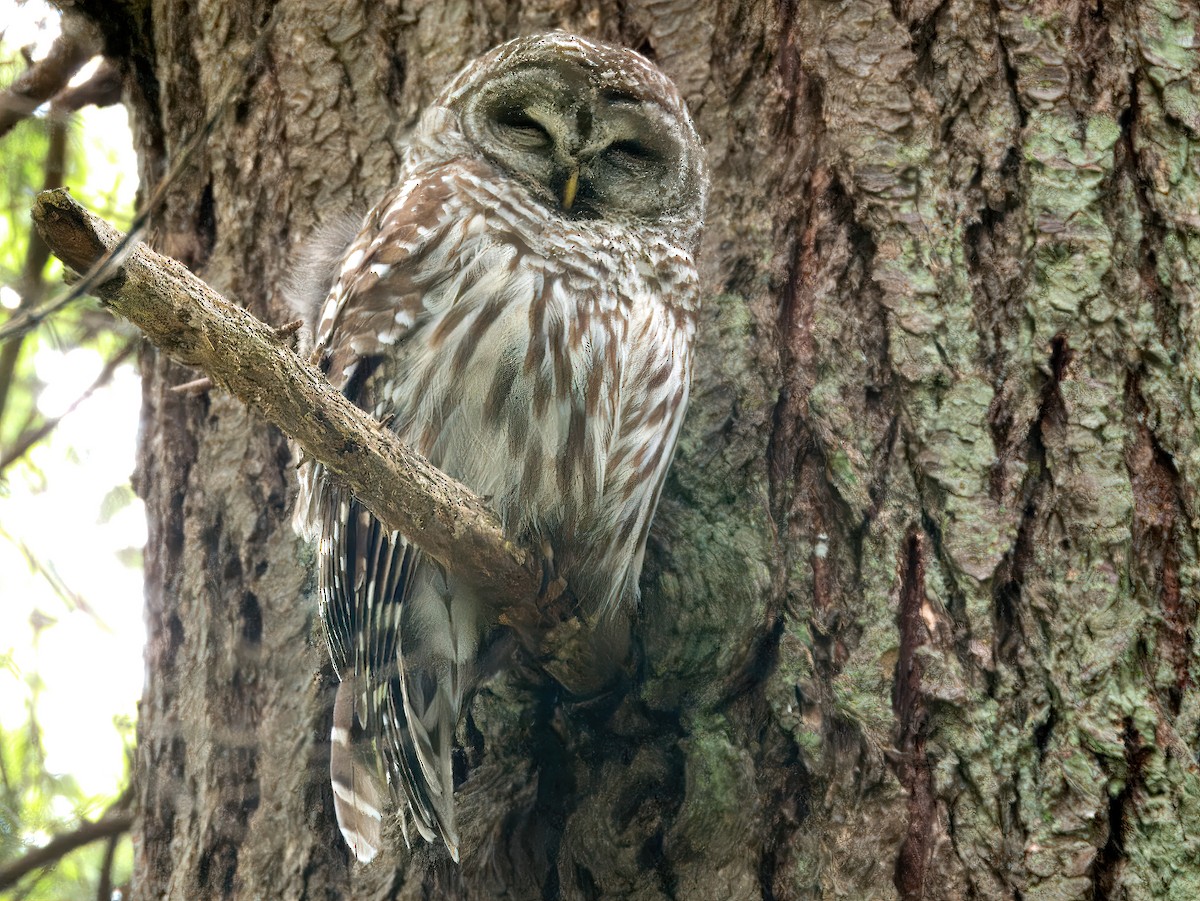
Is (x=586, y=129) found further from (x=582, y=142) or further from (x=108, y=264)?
(x=108, y=264)

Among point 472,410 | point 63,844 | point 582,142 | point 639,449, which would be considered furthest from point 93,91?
point 63,844

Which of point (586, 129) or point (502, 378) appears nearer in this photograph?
point (502, 378)

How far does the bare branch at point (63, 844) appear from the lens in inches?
119

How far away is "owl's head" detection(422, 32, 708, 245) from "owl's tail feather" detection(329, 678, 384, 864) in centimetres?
126

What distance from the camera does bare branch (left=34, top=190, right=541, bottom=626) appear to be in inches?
52.8

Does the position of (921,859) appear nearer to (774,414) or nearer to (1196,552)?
(1196,552)

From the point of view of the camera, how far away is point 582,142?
2.82 metres

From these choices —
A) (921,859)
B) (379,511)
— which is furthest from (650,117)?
(921,859)

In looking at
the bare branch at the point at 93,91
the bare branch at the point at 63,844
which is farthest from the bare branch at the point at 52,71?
the bare branch at the point at 63,844

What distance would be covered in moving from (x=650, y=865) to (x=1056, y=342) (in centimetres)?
128

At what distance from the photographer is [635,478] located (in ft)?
8.35

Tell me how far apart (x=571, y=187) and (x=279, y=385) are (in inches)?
53.0

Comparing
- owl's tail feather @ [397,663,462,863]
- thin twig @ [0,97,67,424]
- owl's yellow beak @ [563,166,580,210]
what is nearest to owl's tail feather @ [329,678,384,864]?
owl's tail feather @ [397,663,462,863]

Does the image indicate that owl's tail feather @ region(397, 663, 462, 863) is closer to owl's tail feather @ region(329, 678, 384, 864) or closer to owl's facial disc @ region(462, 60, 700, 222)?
owl's tail feather @ region(329, 678, 384, 864)
